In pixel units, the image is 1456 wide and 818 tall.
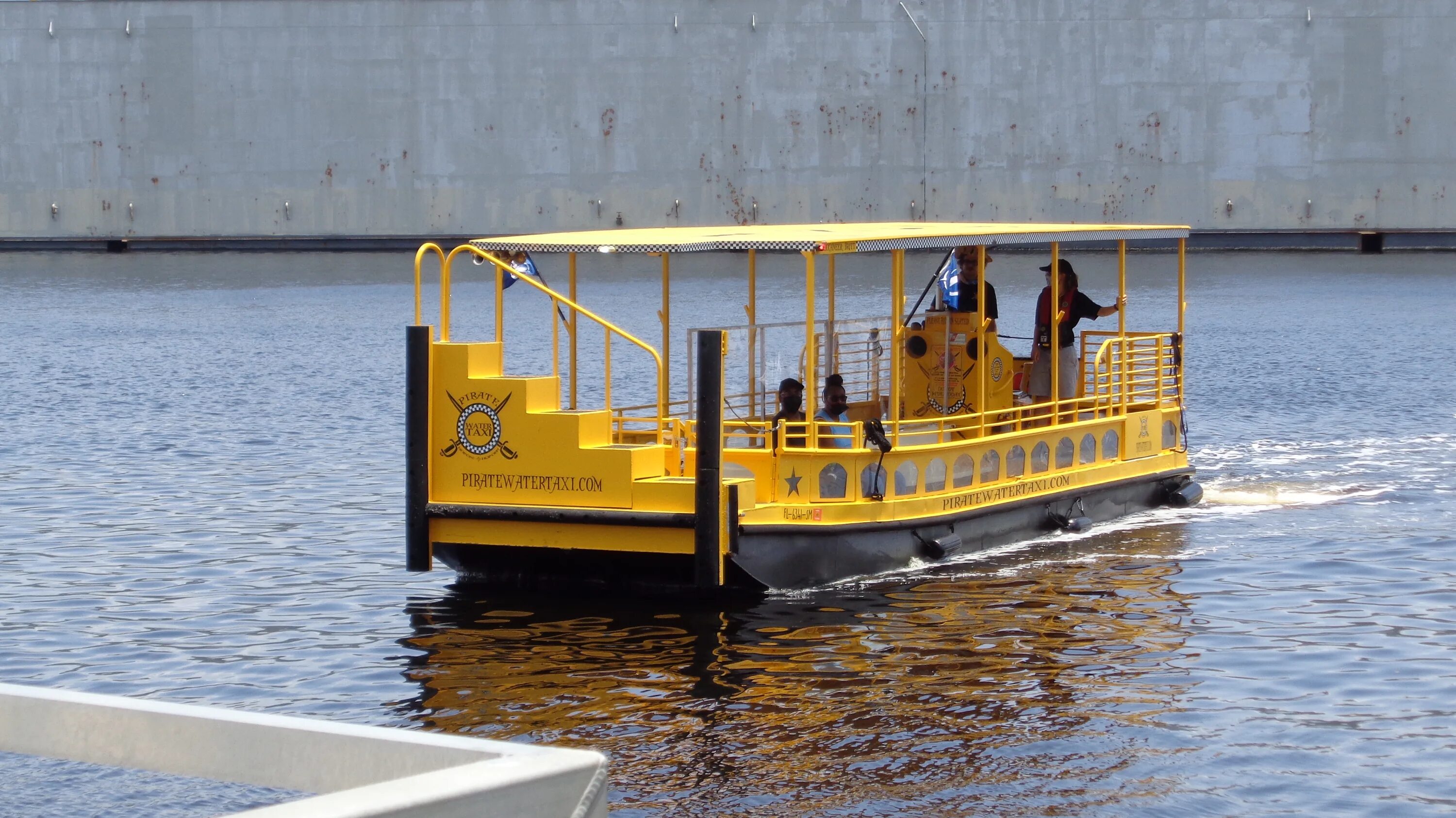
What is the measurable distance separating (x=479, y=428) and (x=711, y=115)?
45631mm

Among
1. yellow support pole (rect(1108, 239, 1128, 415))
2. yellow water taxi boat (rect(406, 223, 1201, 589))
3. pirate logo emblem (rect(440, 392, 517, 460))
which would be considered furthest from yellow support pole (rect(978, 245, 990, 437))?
pirate logo emblem (rect(440, 392, 517, 460))

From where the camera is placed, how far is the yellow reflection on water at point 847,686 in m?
9.14

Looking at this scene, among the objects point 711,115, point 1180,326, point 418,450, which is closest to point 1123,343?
point 1180,326

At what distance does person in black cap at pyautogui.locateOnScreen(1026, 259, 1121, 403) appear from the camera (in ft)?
52.7

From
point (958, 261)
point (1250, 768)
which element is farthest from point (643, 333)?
point (1250, 768)

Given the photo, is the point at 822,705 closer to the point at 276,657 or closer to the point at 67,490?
the point at 276,657

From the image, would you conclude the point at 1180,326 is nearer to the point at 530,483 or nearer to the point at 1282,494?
the point at 1282,494

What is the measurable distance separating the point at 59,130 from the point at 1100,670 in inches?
2143

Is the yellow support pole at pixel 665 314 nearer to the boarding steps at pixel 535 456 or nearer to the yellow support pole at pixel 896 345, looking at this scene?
the boarding steps at pixel 535 456

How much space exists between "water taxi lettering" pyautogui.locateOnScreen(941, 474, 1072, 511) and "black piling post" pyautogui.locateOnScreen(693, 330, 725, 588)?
2357mm

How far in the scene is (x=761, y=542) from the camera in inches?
498

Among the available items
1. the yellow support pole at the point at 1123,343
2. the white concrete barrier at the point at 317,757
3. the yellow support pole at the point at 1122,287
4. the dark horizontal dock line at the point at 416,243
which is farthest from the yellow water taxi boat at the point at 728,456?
the dark horizontal dock line at the point at 416,243

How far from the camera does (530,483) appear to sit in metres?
12.6

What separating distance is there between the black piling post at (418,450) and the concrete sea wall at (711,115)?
45.0 metres
